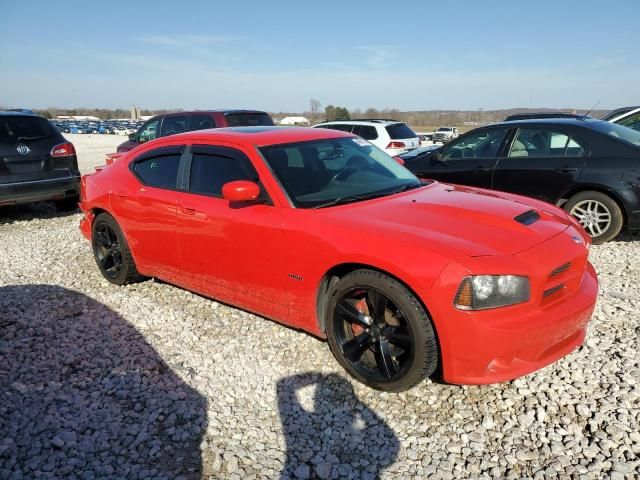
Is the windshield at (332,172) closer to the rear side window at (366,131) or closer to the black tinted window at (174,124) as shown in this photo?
the black tinted window at (174,124)

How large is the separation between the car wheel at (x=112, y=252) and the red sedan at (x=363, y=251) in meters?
0.21

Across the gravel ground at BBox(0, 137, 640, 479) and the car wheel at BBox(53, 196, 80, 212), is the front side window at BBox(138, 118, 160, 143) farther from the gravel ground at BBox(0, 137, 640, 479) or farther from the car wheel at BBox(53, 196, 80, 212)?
the gravel ground at BBox(0, 137, 640, 479)

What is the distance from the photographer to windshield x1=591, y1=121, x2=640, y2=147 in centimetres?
599

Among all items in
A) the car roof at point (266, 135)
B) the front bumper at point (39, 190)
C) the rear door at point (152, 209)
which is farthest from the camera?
the front bumper at point (39, 190)

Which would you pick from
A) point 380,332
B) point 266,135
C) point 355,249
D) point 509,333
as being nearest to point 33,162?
point 266,135

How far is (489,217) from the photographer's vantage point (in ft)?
10.7

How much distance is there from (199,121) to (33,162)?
328 centimetres

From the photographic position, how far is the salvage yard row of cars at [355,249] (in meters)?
2.74

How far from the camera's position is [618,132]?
243 inches

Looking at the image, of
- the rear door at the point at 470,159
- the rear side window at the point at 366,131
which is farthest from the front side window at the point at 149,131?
the rear door at the point at 470,159

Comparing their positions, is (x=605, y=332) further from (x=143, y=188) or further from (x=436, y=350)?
(x=143, y=188)

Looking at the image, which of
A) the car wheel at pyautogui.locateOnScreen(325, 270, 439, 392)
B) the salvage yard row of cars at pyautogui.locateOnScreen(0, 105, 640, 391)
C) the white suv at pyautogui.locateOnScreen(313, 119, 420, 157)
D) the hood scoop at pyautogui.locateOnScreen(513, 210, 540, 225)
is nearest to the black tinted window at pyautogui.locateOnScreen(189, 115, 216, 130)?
the white suv at pyautogui.locateOnScreen(313, 119, 420, 157)

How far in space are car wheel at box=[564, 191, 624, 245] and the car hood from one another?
256 cm

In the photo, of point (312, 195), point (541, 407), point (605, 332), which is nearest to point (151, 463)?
point (312, 195)
